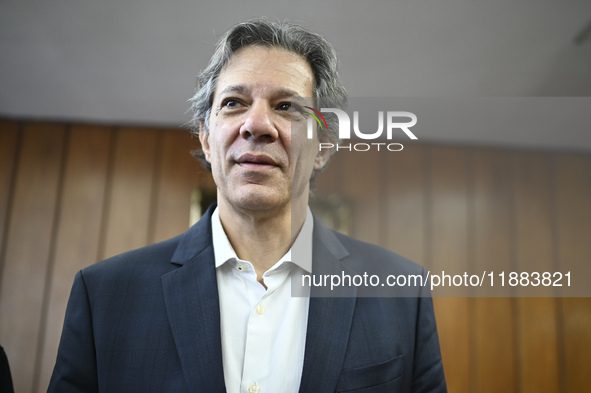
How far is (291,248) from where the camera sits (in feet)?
3.70

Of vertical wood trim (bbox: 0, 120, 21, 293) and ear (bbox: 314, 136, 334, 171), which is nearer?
ear (bbox: 314, 136, 334, 171)

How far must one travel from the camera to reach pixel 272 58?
1.12 metres

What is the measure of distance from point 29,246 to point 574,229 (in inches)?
120

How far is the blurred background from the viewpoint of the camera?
1291 millimetres

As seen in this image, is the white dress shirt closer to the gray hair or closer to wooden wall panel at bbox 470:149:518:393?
the gray hair

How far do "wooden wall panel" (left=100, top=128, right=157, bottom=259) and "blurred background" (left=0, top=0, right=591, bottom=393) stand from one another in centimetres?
1

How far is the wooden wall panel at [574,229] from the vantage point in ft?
4.30

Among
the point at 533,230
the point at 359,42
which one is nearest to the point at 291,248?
the point at 533,230

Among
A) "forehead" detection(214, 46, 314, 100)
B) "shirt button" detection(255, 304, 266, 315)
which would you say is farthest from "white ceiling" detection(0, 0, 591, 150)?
"shirt button" detection(255, 304, 266, 315)

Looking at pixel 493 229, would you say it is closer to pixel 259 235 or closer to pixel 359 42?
pixel 259 235

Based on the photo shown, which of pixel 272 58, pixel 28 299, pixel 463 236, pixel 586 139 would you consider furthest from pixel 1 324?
pixel 586 139

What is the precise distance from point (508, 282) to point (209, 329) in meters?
0.85

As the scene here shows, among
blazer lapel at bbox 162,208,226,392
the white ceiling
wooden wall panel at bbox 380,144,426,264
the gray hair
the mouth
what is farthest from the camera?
the white ceiling

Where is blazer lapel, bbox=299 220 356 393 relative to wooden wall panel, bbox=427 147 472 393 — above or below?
below
